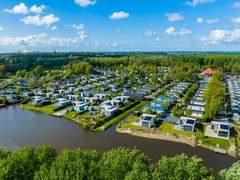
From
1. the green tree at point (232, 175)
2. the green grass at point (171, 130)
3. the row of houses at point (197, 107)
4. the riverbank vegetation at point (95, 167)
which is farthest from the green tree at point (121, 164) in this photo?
the row of houses at point (197, 107)

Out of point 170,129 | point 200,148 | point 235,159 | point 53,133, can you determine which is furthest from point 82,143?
point 235,159

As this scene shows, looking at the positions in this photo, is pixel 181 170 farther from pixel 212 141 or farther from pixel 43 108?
pixel 43 108

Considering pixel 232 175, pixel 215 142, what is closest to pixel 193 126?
pixel 215 142

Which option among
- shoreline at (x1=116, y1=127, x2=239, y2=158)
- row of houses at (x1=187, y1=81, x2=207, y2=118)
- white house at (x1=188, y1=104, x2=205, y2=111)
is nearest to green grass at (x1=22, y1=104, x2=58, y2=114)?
shoreline at (x1=116, y1=127, x2=239, y2=158)

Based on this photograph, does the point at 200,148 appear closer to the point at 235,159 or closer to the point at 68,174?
the point at 235,159

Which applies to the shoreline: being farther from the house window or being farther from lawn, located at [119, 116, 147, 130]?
the house window

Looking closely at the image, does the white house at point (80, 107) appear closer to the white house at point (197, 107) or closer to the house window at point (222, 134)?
the white house at point (197, 107)
